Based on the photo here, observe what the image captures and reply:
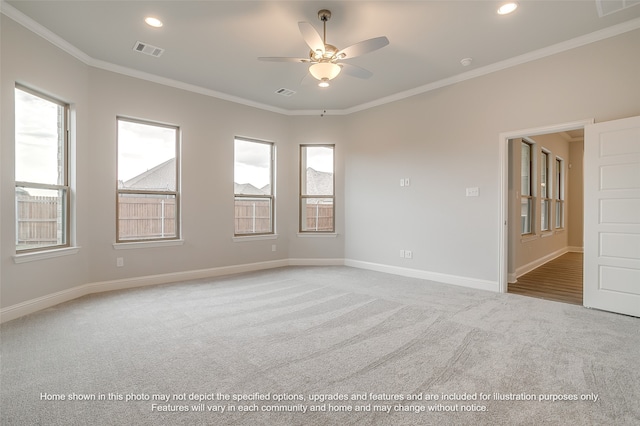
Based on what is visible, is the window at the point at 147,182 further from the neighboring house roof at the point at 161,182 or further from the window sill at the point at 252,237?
the window sill at the point at 252,237

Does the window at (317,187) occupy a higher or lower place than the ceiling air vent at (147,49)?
lower

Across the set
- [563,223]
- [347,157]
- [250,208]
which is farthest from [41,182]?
[563,223]

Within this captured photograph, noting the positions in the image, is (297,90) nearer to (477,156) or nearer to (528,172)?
(477,156)

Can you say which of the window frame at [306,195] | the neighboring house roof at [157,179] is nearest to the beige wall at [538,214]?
the window frame at [306,195]

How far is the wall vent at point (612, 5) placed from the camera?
2.93 meters

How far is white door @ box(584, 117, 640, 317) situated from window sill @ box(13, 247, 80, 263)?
243 inches

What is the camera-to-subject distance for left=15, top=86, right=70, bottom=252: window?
3.42 meters

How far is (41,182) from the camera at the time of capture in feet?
12.0

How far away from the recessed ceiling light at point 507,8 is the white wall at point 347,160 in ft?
4.16

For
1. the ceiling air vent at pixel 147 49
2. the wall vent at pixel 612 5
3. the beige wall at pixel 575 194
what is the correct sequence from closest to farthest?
1. the wall vent at pixel 612 5
2. the ceiling air vent at pixel 147 49
3. the beige wall at pixel 575 194

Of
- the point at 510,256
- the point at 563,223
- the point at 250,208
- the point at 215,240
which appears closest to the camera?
the point at 510,256

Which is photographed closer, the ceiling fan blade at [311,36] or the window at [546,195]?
the ceiling fan blade at [311,36]

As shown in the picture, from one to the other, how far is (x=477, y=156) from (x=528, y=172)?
7.78 feet

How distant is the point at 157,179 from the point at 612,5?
19.0 ft
